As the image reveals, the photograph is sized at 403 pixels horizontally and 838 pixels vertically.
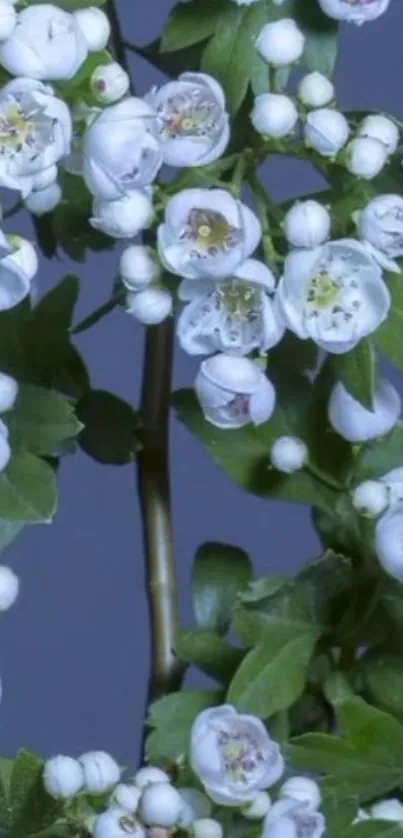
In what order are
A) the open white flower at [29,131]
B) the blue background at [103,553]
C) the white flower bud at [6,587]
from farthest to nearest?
the blue background at [103,553], the white flower bud at [6,587], the open white flower at [29,131]

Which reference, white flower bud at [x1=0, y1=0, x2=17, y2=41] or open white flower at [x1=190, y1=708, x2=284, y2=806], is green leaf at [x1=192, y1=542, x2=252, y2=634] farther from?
white flower bud at [x1=0, y1=0, x2=17, y2=41]

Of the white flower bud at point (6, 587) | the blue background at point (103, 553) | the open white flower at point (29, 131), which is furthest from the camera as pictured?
the blue background at point (103, 553)

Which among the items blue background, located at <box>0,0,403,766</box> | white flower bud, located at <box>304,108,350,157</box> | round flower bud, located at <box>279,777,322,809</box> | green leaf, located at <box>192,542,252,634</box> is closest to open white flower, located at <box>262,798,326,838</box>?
round flower bud, located at <box>279,777,322,809</box>

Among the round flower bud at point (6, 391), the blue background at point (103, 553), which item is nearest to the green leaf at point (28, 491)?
the round flower bud at point (6, 391)

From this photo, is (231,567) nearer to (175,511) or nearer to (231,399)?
(231,399)

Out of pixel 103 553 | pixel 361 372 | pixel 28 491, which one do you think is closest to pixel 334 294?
pixel 361 372

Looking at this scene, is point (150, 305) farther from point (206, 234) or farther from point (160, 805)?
point (160, 805)

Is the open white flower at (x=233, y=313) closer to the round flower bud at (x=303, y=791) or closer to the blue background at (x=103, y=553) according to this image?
the round flower bud at (x=303, y=791)

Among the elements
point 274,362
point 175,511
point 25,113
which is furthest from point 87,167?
point 175,511
